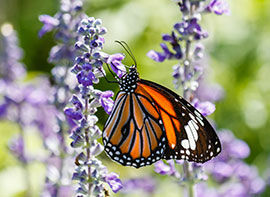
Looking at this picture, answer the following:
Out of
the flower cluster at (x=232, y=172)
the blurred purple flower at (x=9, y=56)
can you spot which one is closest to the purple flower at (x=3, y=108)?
the blurred purple flower at (x=9, y=56)

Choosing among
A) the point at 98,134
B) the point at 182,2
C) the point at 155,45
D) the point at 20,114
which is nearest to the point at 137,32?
the point at 155,45

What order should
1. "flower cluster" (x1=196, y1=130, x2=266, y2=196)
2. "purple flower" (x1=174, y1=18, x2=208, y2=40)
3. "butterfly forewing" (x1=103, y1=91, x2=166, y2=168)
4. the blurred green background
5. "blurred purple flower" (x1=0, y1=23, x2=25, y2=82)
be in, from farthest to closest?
the blurred green background
"blurred purple flower" (x1=0, y1=23, x2=25, y2=82)
"flower cluster" (x1=196, y1=130, x2=266, y2=196)
"butterfly forewing" (x1=103, y1=91, x2=166, y2=168)
"purple flower" (x1=174, y1=18, x2=208, y2=40)

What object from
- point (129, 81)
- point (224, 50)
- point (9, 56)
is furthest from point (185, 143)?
point (224, 50)

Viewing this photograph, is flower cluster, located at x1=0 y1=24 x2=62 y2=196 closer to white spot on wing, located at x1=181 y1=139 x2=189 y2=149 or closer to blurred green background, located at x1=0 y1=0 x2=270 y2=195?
blurred green background, located at x1=0 y1=0 x2=270 y2=195

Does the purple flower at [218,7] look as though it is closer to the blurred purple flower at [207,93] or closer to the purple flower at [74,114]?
the purple flower at [74,114]

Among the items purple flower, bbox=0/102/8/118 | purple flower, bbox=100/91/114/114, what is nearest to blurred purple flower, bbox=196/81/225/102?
purple flower, bbox=0/102/8/118
